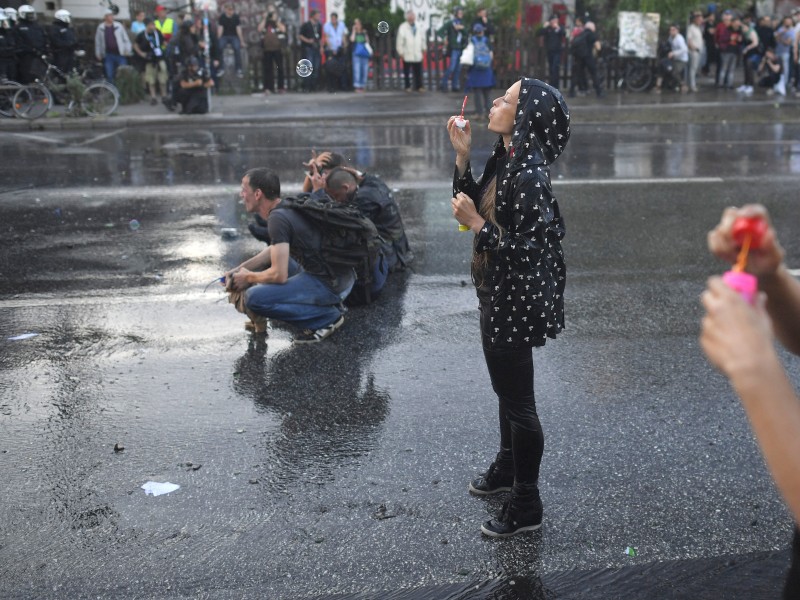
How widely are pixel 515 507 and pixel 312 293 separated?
8.94 feet

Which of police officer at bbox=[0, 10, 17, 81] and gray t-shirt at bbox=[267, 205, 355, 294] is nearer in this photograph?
gray t-shirt at bbox=[267, 205, 355, 294]

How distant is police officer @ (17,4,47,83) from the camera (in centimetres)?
1756

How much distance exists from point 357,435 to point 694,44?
20.4 metres

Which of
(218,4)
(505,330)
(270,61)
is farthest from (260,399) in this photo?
(218,4)

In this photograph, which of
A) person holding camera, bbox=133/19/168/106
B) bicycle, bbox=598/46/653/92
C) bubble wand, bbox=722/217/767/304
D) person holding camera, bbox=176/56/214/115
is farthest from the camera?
bicycle, bbox=598/46/653/92

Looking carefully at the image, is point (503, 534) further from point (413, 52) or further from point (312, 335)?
point (413, 52)

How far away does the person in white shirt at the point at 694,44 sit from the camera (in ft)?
72.8

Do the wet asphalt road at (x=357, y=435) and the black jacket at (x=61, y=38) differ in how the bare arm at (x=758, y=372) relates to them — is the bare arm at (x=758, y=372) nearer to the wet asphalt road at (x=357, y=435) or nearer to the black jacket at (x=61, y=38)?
the wet asphalt road at (x=357, y=435)

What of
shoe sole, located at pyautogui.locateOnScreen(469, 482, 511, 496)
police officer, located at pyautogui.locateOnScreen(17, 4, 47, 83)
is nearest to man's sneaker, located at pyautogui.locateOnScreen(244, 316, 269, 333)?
shoe sole, located at pyautogui.locateOnScreen(469, 482, 511, 496)

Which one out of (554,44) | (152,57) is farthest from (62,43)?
(554,44)

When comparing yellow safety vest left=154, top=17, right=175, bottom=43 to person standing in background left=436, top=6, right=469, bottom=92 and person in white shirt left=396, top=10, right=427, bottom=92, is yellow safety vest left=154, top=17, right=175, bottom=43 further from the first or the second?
person standing in background left=436, top=6, right=469, bottom=92

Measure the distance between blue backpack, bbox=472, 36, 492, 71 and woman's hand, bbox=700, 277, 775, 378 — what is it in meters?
16.6

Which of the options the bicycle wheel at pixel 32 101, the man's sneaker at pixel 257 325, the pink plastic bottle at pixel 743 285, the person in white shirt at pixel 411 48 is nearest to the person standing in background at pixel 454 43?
the person in white shirt at pixel 411 48

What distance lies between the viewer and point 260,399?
514 centimetres
